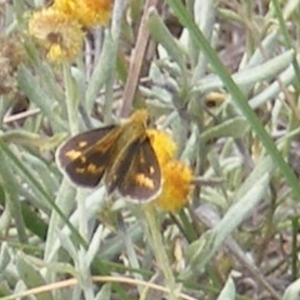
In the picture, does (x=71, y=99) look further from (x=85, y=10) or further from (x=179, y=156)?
(x=179, y=156)

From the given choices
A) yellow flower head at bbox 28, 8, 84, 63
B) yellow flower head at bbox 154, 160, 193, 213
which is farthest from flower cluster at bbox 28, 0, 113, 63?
yellow flower head at bbox 154, 160, 193, 213

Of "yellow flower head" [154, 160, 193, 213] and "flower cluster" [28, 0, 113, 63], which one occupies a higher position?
"flower cluster" [28, 0, 113, 63]

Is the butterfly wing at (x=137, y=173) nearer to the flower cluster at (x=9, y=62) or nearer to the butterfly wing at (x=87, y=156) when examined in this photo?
the butterfly wing at (x=87, y=156)

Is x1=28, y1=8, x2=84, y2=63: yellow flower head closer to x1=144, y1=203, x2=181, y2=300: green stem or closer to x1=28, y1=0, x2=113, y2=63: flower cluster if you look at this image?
x1=28, y1=0, x2=113, y2=63: flower cluster

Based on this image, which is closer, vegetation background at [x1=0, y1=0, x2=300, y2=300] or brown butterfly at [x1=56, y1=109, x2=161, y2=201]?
brown butterfly at [x1=56, y1=109, x2=161, y2=201]

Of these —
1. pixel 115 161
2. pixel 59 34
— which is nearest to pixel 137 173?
pixel 115 161

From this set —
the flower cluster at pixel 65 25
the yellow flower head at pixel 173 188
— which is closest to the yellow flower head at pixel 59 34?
the flower cluster at pixel 65 25

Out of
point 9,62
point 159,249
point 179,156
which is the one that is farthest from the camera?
point 179,156
